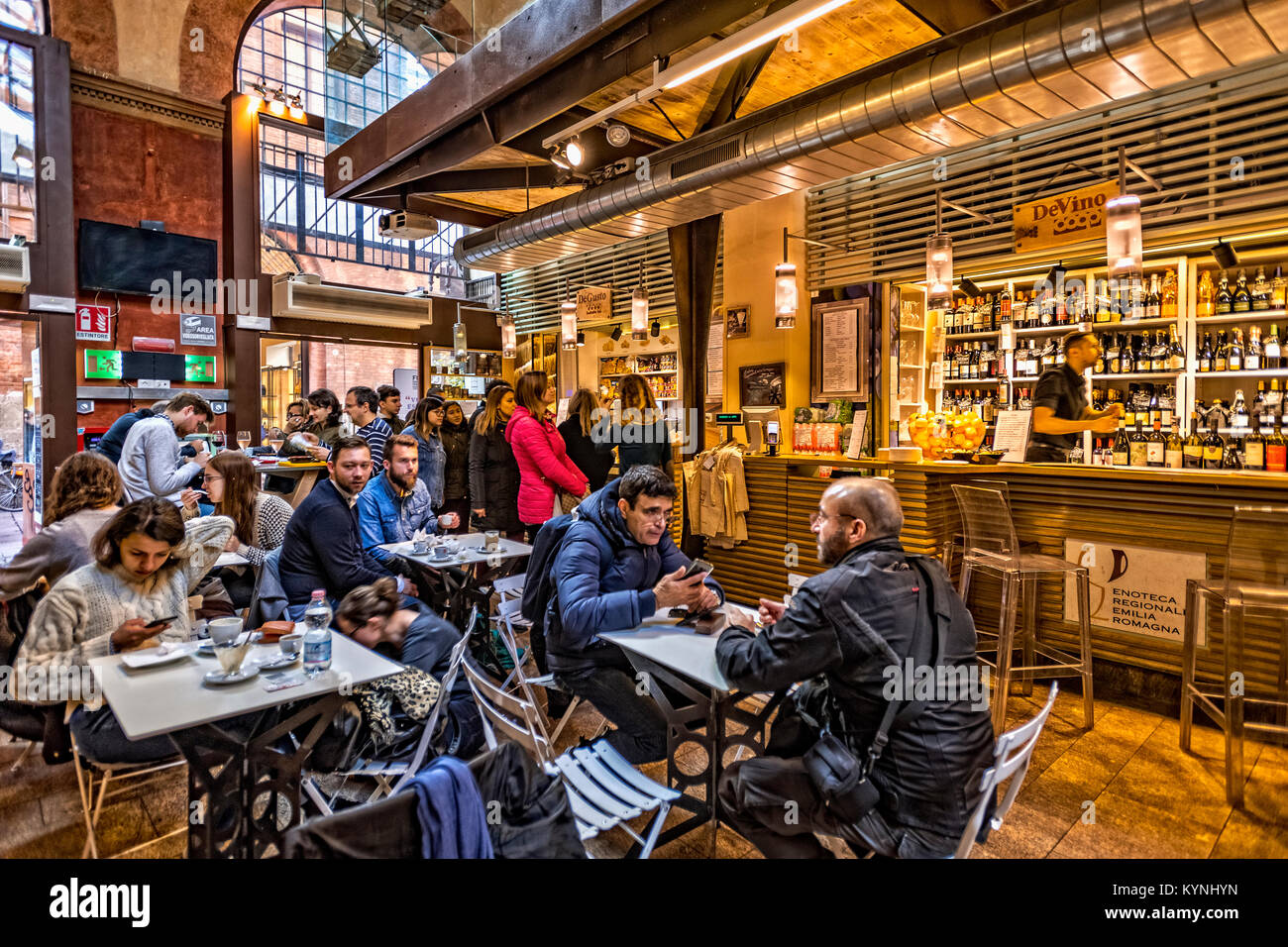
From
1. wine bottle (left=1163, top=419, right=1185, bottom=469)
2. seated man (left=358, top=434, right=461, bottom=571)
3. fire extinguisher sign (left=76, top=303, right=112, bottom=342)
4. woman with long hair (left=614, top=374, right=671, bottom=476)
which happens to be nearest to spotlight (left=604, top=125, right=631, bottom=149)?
woman with long hair (left=614, top=374, right=671, bottom=476)

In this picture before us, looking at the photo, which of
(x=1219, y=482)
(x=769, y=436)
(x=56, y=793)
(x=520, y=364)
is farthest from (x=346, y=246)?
(x=1219, y=482)

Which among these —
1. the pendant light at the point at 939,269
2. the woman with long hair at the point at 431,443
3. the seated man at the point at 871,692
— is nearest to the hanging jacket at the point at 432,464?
the woman with long hair at the point at 431,443

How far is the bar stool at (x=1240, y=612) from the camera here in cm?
300

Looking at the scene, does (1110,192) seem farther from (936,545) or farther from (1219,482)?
(936,545)

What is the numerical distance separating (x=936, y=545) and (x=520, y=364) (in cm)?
822

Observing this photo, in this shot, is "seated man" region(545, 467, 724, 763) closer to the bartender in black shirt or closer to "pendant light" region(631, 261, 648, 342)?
the bartender in black shirt

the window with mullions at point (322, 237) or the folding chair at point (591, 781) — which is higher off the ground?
the window with mullions at point (322, 237)

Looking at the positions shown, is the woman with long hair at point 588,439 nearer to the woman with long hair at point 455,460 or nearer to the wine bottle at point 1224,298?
the woman with long hair at point 455,460

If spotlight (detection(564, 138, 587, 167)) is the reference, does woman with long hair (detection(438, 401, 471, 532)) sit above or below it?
below

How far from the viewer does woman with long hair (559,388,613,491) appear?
5.23m

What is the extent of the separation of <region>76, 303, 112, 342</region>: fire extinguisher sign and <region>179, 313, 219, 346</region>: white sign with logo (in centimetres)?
82

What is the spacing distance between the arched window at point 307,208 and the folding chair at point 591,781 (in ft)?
Result: 31.8
